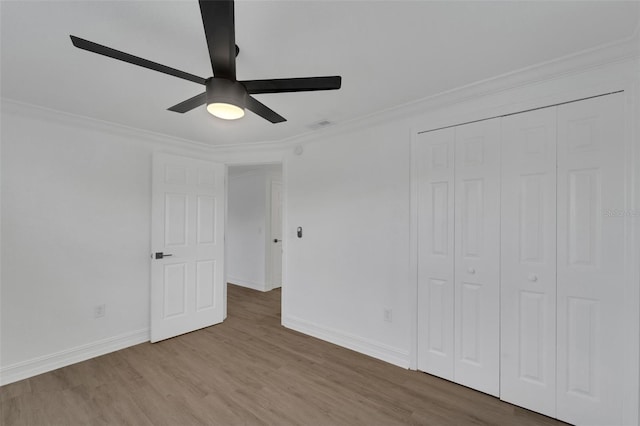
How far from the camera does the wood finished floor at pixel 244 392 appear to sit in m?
1.89

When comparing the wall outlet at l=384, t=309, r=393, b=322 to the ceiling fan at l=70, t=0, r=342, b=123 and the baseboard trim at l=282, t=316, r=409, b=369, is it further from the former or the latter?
the ceiling fan at l=70, t=0, r=342, b=123

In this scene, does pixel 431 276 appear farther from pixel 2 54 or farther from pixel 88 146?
pixel 88 146

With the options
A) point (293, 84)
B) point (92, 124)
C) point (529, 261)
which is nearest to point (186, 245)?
point (92, 124)

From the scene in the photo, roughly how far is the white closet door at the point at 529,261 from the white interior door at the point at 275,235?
3.98 metres

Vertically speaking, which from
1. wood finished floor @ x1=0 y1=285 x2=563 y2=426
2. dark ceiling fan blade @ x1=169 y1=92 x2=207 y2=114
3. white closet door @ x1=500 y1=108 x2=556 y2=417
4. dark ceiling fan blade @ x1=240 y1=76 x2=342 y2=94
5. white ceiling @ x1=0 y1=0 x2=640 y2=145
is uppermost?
white ceiling @ x1=0 y1=0 x2=640 y2=145

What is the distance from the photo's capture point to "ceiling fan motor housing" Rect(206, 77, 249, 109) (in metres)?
1.37

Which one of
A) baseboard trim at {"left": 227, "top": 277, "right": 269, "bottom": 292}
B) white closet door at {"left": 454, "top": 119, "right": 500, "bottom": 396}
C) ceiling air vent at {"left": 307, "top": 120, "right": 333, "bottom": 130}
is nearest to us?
white closet door at {"left": 454, "top": 119, "right": 500, "bottom": 396}

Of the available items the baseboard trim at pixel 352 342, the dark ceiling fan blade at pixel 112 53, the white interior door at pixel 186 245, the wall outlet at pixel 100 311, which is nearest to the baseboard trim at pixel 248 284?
the white interior door at pixel 186 245

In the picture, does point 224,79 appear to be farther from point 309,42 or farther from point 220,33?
point 309,42

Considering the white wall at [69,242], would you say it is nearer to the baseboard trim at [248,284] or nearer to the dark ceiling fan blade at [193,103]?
the dark ceiling fan blade at [193,103]

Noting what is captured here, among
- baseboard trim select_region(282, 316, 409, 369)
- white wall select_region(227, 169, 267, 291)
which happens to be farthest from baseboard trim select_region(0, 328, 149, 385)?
white wall select_region(227, 169, 267, 291)

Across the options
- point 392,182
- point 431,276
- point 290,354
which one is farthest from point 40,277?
point 431,276

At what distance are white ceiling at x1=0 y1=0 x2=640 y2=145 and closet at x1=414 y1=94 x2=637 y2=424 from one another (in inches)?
20.0

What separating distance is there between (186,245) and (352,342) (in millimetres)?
2290
